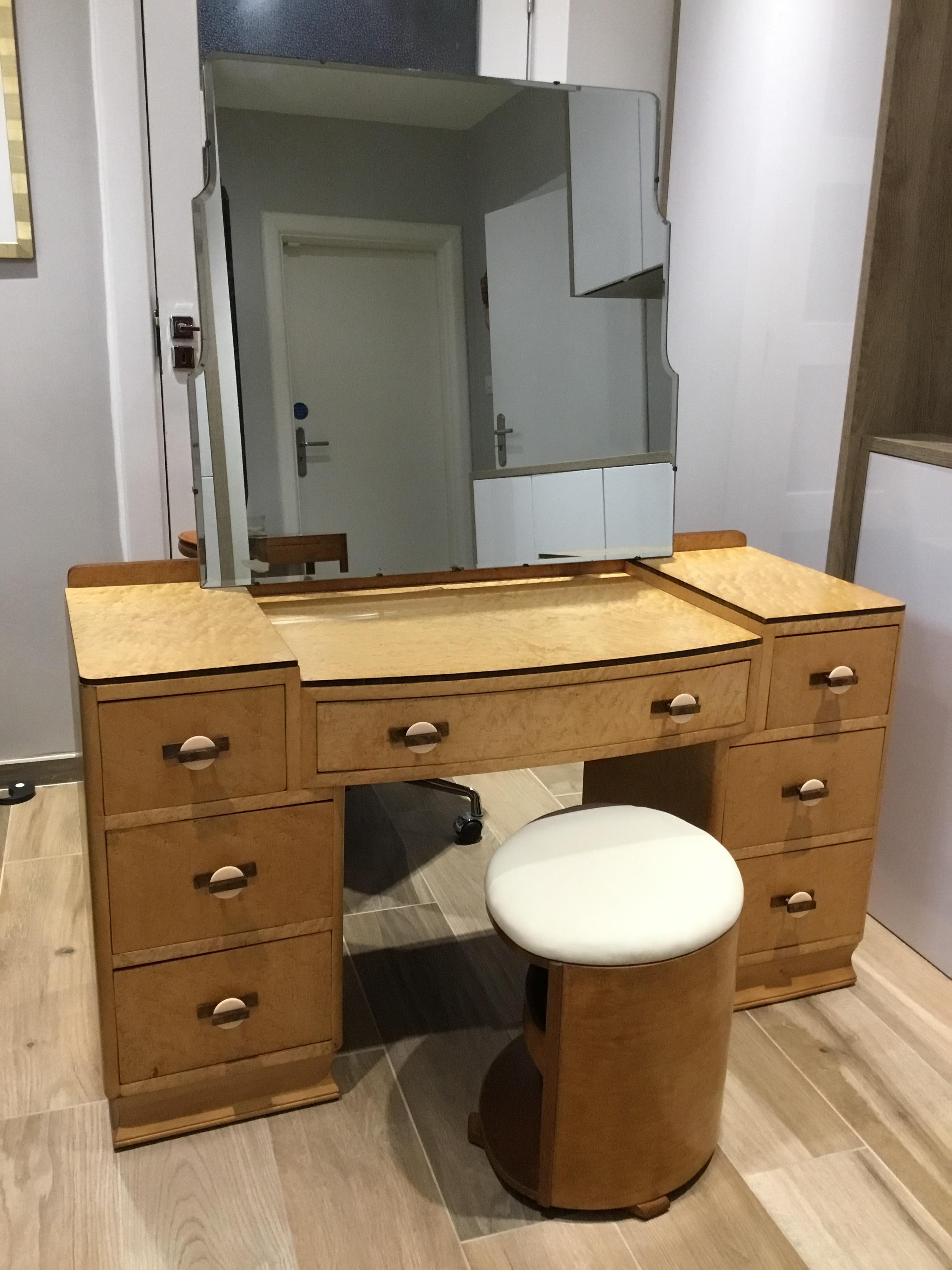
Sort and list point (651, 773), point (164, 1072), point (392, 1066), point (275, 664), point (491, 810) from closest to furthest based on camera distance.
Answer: point (275, 664) → point (164, 1072) → point (392, 1066) → point (651, 773) → point (491, 810)

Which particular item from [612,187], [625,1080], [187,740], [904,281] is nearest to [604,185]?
[612,187]

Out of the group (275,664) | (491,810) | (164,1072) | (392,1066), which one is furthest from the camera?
(491,810)

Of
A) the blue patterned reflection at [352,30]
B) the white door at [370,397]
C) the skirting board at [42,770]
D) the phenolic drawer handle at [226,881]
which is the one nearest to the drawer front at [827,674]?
the white door at [370,397]

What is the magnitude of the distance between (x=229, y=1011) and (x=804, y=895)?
0.97 meters

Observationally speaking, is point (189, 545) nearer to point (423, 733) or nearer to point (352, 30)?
point (423, 733)

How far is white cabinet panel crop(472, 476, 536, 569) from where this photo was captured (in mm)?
1816

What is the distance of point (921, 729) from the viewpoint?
197 centimetres

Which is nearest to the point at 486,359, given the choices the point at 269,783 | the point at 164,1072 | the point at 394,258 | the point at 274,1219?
the point at 394,258

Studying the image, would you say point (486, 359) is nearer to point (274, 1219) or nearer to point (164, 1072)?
point (164, 1072)

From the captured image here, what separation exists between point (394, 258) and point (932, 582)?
1109 mm

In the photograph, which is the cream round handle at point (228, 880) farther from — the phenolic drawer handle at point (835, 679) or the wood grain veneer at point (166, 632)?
the phenolic drawer handle at point (835, 679)

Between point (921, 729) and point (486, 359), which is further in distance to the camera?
point (921, 729)

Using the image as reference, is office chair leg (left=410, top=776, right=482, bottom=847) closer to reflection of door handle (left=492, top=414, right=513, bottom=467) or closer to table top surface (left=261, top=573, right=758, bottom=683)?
table top surface (left=261, top=573, right=758, bottom=683)

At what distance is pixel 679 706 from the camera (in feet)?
5.16
